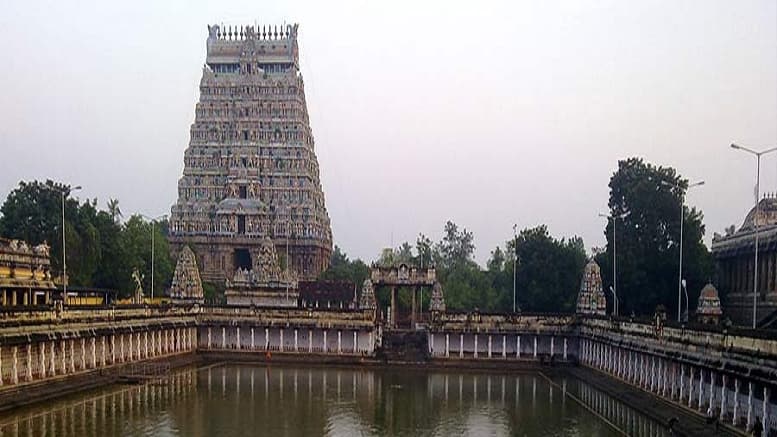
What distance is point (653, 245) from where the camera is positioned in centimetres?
7069

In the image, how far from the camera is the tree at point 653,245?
227 ft

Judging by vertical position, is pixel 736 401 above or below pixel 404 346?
above

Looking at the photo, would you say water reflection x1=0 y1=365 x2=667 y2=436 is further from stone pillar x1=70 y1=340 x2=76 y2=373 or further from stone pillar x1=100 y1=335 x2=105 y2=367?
stone pillar x1=100 y1=335 x2=105 y2=367

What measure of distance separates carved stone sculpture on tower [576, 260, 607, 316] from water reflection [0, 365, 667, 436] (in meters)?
10.3

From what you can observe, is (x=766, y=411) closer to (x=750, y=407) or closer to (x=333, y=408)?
(x=750, y=407)

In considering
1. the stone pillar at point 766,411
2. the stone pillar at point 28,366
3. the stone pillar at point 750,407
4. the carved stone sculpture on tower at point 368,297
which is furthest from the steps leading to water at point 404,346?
the stone pillar at point 766,411

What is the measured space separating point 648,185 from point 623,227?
12.7 feet

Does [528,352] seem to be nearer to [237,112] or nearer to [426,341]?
[426,341]

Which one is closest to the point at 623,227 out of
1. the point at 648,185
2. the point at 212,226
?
the point at 648,185

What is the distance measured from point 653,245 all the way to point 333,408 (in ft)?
124

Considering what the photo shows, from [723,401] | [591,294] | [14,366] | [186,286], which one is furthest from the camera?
[186,286]

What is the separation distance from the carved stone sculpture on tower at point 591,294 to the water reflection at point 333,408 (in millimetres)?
10295

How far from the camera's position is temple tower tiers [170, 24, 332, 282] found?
10406 centimetres

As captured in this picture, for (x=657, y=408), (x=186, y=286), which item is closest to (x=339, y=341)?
(x=186, y=286)
